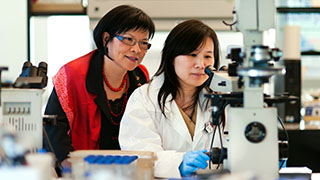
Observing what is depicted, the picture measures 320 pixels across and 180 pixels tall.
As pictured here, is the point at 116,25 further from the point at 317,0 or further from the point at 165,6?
the point at 317,0

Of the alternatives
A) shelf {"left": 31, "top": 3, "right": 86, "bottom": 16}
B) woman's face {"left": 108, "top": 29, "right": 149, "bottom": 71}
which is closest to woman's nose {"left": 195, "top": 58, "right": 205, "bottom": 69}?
woman's face {"left": 108, "top": 29, "right": 149, "bottom": 71}

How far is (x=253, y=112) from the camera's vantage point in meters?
1.43

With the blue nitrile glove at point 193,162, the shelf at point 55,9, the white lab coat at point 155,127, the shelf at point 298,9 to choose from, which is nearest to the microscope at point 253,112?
the blue nitrile glove at point 193,162

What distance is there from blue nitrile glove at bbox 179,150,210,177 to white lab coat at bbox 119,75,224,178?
0.18 m

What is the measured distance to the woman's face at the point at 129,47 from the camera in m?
2.32

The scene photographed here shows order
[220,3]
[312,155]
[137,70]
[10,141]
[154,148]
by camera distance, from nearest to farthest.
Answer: [10,141] → [154,148] → [137,70] → [312,155] → [220,3]

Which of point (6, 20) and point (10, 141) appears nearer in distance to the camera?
point (10, 141)

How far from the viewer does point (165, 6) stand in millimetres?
3838

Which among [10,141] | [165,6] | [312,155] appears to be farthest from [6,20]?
[10,141]

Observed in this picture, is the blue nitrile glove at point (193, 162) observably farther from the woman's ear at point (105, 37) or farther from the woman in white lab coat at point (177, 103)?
the woman's ear at point (105, 37)

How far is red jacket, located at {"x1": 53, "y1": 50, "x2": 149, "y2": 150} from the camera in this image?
233 cm

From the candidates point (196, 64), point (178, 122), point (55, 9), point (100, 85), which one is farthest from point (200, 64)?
point (55, 9)

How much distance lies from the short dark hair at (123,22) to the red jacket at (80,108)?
264 mm

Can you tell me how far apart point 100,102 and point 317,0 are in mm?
2711
